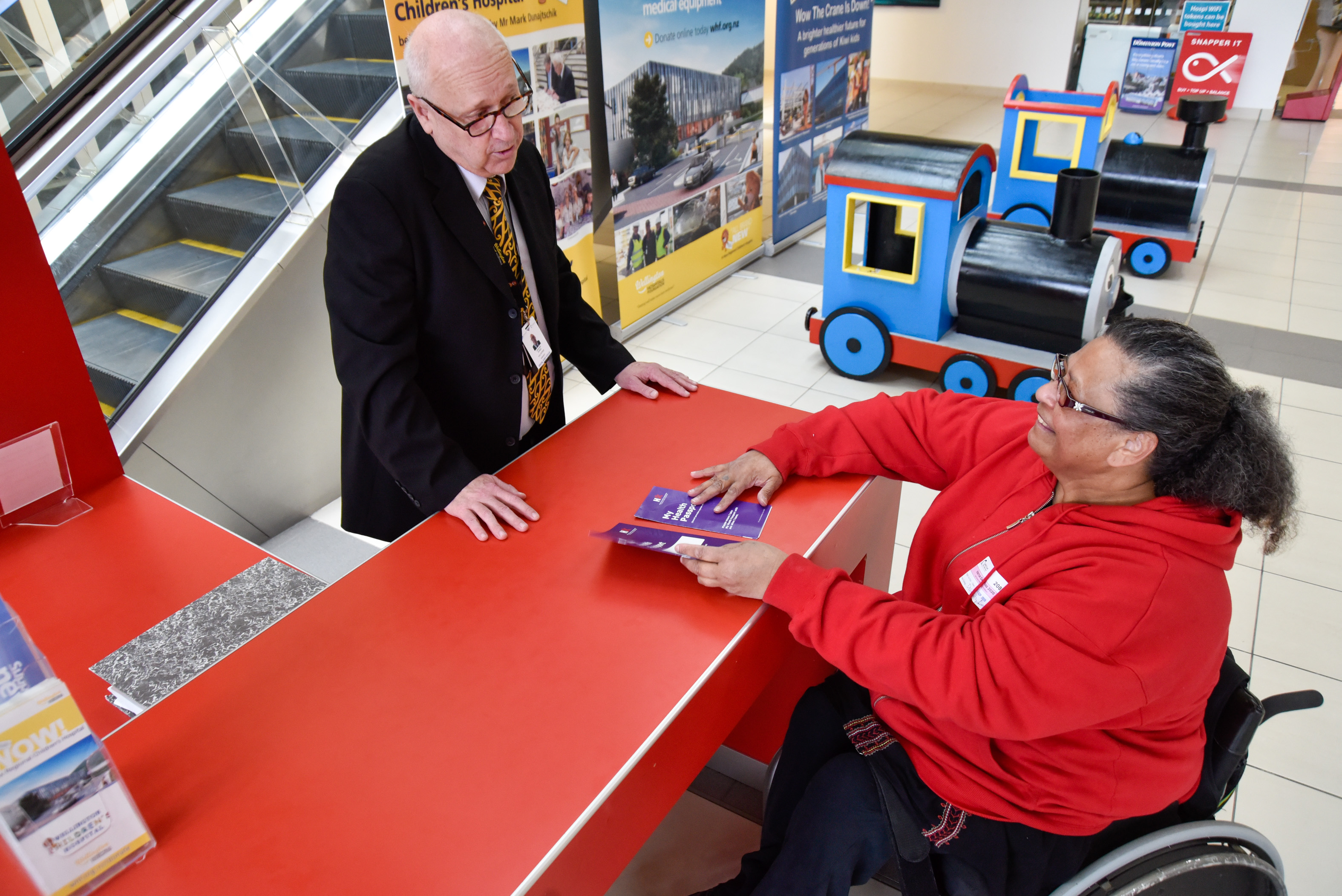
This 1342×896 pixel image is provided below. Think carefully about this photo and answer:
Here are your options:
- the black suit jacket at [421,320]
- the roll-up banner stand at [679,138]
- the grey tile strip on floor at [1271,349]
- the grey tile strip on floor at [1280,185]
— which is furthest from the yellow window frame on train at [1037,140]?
the black suit jacket at [421,320]

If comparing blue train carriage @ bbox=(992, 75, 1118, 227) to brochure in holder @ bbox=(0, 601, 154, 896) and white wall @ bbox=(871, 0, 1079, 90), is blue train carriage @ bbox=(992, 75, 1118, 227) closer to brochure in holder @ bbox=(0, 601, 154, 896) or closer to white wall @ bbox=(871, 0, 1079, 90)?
white wall @ bbox=(871, 0, 1079, 90)

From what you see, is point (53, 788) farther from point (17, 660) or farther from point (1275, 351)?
point (1275, 351)

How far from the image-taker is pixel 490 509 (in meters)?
1.84

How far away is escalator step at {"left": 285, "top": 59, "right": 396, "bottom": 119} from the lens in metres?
3.48

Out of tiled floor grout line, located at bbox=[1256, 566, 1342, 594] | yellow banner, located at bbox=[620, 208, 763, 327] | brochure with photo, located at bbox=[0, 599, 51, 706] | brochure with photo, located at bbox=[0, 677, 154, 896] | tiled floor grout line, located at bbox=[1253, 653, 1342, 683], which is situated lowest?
tiled floor grout line, located at bbox=[1256, 566, 1342, 594]

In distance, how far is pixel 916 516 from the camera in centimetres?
366

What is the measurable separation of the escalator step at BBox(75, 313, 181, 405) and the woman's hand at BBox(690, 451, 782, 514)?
2.07 metres

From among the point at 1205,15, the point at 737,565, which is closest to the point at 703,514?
the point at 737,565

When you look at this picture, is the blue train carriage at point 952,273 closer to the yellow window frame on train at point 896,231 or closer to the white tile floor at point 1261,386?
the yellow window frame on train at point 896,231

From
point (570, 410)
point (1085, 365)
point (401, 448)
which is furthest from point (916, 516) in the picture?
point (401, 448)

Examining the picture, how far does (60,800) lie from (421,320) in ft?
3.79

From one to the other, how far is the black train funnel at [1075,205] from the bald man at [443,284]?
288cm

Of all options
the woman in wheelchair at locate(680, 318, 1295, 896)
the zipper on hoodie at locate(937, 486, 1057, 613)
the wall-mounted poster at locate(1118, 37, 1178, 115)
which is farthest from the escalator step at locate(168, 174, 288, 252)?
the wall-mounted poster at locate(1118, 37, 1178, 115)

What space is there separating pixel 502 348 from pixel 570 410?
243cm
